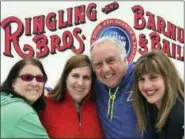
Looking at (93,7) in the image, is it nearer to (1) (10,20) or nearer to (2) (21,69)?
(1) (10,20)

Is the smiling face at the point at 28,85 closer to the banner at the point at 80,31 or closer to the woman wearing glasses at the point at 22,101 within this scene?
the woman wearing glasses at the point at 22,101

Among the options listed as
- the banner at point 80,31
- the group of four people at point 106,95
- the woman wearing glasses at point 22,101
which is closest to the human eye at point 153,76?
the group of four people at point 106,95

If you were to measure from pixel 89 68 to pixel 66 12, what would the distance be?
252 centimetres

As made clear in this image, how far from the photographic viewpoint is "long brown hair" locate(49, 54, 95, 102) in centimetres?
170

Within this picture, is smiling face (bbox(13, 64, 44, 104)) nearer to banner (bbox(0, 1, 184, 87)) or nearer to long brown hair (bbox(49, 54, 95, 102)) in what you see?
long brown hair (bbox(49, 54, 95, 102))

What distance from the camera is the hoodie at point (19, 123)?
1168 millimetres

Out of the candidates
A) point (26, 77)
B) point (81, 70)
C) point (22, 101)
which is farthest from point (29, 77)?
point (81, 70)

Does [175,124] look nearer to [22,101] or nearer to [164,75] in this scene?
[164,75]

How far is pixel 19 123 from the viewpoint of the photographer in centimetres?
117

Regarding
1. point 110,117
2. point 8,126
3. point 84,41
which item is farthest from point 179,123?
point 84,41

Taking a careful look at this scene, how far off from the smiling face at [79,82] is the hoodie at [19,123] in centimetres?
51

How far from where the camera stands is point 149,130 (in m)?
1.60

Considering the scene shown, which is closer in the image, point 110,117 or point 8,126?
point 8,126

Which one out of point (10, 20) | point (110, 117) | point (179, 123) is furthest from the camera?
point (10, 20)
